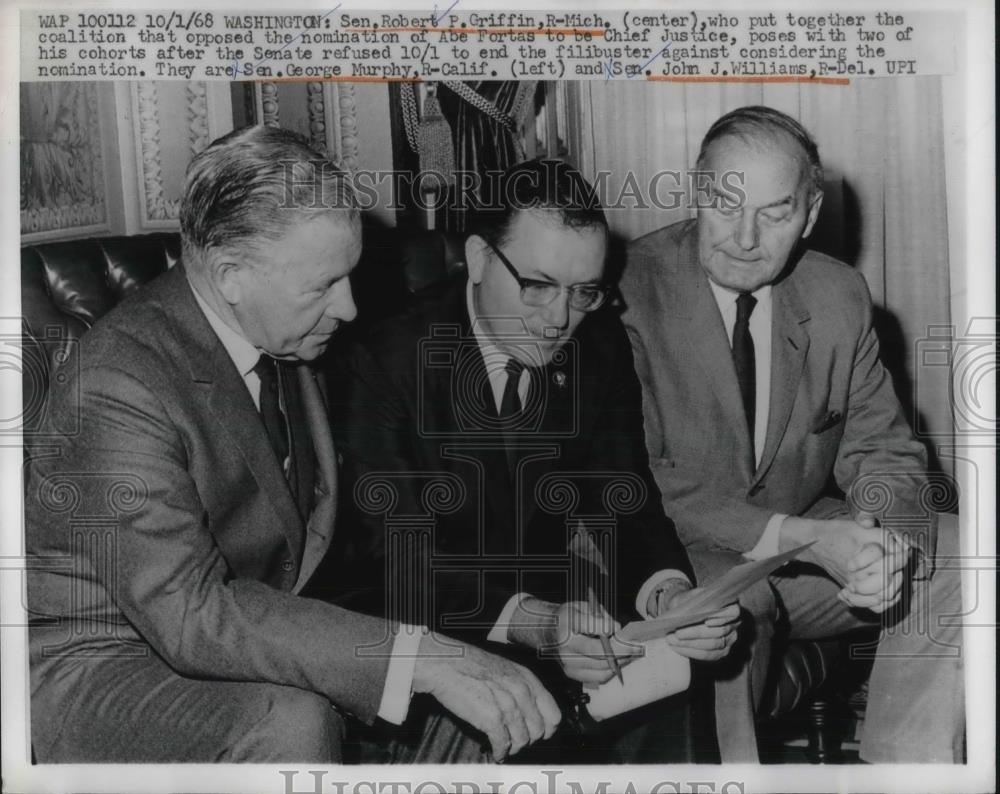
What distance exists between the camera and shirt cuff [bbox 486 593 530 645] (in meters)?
2.24

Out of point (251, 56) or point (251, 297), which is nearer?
point (251, 297)

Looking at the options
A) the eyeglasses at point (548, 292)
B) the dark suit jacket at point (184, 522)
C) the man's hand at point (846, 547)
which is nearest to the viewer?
the dark suit jacket at point (184, 522)

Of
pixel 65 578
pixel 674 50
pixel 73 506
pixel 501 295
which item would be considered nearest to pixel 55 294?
pixel 73 506

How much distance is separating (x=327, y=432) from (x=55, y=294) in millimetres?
630

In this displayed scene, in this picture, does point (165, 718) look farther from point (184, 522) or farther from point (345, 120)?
point (345, 120)

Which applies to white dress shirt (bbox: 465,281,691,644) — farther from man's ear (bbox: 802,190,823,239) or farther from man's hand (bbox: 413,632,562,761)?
man's ear (bbox: 802,190,823,239)

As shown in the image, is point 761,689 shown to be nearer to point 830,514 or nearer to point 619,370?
point 830,514

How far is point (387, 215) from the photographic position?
2291mm

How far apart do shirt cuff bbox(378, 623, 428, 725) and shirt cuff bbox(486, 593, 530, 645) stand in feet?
0.48

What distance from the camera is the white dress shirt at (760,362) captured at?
2322mm

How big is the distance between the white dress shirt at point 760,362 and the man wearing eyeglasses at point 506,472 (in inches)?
7.4

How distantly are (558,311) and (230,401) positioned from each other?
2.21 feet

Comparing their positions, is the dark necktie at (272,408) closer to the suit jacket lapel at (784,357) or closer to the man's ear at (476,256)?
the man's ear at (476,256)

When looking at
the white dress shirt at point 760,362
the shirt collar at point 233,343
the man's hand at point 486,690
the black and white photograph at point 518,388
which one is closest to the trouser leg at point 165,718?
the black and white photograph at point 518,388
